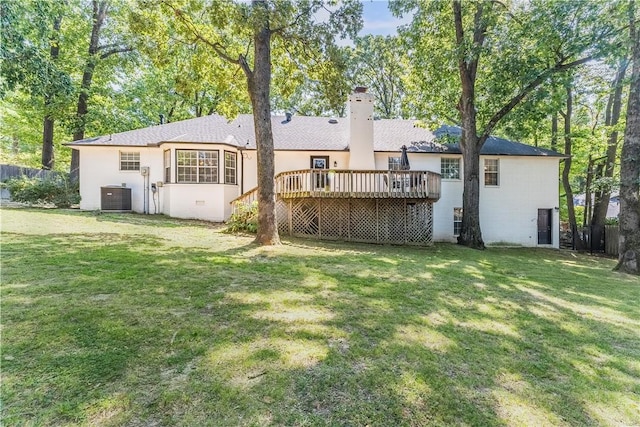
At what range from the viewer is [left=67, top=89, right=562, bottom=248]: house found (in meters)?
12.5

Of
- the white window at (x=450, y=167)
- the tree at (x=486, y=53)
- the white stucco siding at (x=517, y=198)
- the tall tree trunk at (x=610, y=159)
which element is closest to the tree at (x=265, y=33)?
the tree at (x=486, y=53)

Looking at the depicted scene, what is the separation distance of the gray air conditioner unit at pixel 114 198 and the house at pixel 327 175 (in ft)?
0.16

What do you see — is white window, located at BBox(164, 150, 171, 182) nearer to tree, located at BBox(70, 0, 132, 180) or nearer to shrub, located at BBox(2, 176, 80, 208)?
shrub, located at BBox(2, 176, 80, 208)

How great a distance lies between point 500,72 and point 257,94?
9.01 metres

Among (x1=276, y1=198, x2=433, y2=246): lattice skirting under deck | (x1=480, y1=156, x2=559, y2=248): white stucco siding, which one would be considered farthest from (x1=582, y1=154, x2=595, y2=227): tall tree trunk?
(x1=276, y1=198, x2=433, y2=246): lattice skirting under deck

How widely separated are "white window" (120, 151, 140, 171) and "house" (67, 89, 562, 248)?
0.04 metres

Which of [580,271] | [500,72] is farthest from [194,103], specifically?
[580,271]

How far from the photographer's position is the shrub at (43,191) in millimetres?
14898

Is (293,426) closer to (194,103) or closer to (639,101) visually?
(639,101)

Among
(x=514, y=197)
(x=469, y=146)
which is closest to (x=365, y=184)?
(x=469, y=146)

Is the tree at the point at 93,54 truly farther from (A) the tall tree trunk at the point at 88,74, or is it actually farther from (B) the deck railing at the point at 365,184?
(B) the deck railing at the point at 365,184

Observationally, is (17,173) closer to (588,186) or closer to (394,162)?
(394,162)

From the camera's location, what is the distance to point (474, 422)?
245 cm

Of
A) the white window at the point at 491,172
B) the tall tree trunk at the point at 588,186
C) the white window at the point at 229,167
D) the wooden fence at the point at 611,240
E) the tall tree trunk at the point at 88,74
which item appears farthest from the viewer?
the tall tree trunk at the point at 588,186
